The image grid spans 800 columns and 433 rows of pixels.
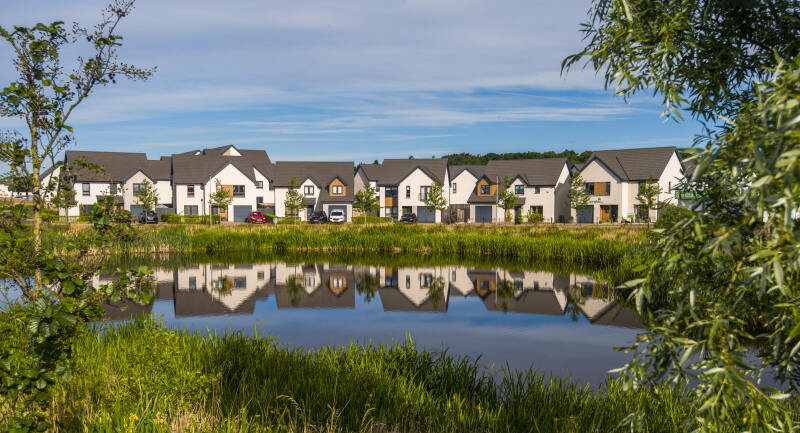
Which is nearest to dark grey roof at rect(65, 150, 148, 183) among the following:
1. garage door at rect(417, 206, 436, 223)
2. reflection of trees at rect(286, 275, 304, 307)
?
garage door at rect(417, 206, 436, 223)

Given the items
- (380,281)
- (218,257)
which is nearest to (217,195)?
(218,257)

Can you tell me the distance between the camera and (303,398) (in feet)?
23.6

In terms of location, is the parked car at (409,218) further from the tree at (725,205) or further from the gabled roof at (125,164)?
the tree at (725,205)

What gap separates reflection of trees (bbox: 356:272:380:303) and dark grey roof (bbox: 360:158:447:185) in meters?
39.5

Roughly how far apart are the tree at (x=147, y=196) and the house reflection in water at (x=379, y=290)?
118 ft

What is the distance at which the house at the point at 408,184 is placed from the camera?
213ft

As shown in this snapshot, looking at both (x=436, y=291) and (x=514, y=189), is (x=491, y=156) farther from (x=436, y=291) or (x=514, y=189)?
(x=436, y=291)

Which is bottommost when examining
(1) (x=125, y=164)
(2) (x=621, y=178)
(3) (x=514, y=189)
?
(3) (x=514, y=189)

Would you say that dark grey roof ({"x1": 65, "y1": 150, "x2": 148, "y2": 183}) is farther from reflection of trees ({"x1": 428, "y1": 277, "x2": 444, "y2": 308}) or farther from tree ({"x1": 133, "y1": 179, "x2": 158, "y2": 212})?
reflection of trees ({"x1": 428, "y1": 277, "x2": 444, "y2": 308})

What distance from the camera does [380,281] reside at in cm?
2459

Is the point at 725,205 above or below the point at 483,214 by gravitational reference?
above

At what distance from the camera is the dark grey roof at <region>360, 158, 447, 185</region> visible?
65.6m

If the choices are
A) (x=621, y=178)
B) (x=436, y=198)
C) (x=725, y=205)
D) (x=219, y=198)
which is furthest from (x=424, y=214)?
(x=725, y=205)

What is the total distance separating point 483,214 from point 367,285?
42.2 metres
